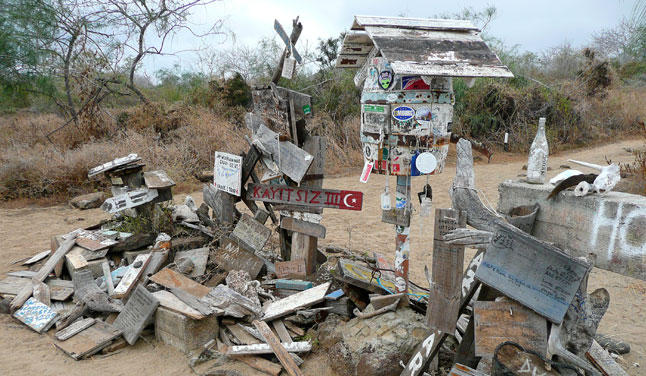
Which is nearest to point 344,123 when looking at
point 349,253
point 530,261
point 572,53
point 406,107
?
point 349,253

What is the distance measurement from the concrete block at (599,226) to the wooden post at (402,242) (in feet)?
3.11

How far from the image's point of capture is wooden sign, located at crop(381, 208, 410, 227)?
3586 mm

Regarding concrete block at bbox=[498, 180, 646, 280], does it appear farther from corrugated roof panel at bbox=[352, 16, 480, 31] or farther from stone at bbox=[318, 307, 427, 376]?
corrugated roof panel at bbox=[352, 16, 480, 31]

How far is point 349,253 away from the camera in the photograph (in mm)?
5512

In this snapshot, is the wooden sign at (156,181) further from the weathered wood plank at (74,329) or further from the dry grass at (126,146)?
the dry grass at (126,146)

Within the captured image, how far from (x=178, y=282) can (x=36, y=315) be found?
1.27m

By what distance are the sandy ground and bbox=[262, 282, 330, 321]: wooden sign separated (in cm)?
47

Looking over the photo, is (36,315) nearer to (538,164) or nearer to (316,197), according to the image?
(316,197)

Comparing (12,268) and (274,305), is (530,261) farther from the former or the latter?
(12,268)

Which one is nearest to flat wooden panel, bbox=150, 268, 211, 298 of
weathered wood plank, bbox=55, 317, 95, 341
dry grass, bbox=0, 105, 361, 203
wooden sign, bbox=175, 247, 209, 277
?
wooden sign, bbox=175, 247, 209, 277

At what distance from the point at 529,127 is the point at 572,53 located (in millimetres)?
17729

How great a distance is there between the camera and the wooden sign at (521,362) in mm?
2219

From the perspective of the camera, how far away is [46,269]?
14.7 feet

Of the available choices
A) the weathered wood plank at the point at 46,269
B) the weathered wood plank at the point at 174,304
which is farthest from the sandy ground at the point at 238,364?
the weathered wood plank at the point at 174,304
